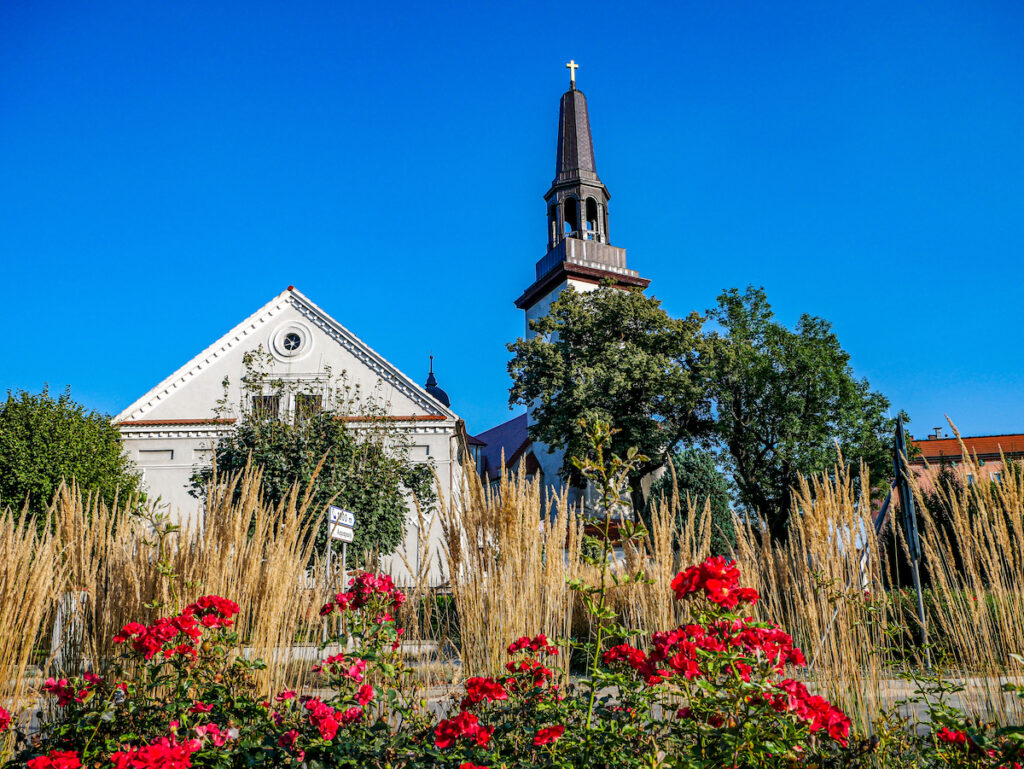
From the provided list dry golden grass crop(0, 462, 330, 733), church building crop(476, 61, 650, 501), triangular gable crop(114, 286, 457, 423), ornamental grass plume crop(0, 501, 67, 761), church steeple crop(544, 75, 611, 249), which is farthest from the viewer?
church steeple crop(544, 75, 611, 249)

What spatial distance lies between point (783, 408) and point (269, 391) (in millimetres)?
15156

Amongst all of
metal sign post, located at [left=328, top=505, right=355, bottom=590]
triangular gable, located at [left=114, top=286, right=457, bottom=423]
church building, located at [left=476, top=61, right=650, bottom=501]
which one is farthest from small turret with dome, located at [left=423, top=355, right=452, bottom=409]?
metal sign post, located at [left=328, top=505, right=355, bottom=590]

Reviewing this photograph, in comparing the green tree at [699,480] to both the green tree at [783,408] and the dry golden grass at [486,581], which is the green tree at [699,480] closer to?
the green tree at [783,408]

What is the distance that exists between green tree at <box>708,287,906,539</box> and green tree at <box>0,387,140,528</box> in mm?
16844

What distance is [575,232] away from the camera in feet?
102

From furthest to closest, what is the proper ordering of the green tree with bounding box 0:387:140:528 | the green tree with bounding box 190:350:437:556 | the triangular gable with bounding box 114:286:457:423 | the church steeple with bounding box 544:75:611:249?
the church steeple with bounding box 544:75:611:249, the triangular gable with bounding box 114:286:457:423, the green tree with bounding box 0:387:140:528, the green tree with bounding box 190:350:437:556

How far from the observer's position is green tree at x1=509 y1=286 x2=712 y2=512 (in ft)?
70.5

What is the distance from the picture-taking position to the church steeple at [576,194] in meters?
30.9

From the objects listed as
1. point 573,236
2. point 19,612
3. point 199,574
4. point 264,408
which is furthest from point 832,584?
point 573,236

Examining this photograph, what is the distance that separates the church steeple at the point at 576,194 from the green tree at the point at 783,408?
10.0m

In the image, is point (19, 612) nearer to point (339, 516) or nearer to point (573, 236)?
point (339, 516)

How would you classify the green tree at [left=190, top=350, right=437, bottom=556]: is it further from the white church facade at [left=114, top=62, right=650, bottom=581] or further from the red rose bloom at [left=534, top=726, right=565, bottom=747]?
the red rose bloom at [left=534, top=726, right=565, bottom=747]

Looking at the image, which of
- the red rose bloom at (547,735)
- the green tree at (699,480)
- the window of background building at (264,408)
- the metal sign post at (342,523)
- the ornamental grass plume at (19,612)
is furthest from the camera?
the green tree at (699,480)

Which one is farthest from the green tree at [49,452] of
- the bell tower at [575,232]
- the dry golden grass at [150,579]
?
the bell tower at [575,232]
